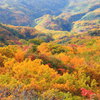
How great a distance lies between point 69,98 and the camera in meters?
10.5

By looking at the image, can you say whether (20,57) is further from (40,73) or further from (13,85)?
(13,85)

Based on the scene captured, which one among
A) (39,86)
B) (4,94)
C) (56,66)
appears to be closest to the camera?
(4,94)

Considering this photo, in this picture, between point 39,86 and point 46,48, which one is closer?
point 39,86

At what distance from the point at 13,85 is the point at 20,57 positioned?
29.1 feet

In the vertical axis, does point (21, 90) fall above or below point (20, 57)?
below

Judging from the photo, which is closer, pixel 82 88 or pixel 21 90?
pixel 21 90

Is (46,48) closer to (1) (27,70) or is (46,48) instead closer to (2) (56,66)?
(2) (56,66)

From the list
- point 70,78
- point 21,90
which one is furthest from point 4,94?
point 70,78

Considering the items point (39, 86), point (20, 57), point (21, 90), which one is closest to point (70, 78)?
point (39, 86)

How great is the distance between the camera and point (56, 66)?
20594 millimetres

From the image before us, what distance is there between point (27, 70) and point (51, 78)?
1.93m

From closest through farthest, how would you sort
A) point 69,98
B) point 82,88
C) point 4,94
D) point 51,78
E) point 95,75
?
1. point 4,94
2. point 69,98
3. point 82,88
4. point 51,78
5. point 95,75

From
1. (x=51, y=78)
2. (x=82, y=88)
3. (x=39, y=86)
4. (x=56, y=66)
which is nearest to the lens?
(x=39, y=86)

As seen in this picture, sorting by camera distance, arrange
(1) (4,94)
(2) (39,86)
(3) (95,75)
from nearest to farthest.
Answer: (1) (4,94) < (2) (39,86) < (3) (95,75)
